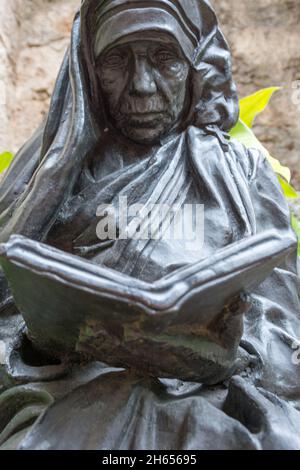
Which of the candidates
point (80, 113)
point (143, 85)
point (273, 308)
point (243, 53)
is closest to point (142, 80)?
point (143, 85)

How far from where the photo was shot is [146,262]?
1.02 m

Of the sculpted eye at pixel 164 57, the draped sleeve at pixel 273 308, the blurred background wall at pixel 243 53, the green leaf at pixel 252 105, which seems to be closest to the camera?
the draped sleeve at pixel 273 308

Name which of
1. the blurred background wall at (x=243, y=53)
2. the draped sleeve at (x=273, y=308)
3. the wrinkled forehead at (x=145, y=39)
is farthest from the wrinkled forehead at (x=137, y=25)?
the blurred background wall at (x=243, y=53)

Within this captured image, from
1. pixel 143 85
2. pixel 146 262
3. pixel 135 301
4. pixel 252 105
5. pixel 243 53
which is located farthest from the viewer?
pixel 243 53

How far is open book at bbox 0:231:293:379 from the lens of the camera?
0.80 meters

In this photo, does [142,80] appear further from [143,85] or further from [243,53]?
[243,53]

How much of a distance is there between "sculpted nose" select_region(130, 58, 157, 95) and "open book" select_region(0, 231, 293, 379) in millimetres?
369

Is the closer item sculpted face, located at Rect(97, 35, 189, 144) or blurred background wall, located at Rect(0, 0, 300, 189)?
sculpted face, located at Rect(97, 35, 189, 144)

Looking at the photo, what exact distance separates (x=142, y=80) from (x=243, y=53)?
1625mm

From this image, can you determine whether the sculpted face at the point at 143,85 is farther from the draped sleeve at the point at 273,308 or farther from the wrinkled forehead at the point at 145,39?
the draped sleeve at the point at 273,308

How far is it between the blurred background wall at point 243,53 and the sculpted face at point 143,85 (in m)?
1.44

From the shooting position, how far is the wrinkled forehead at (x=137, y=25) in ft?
3.66

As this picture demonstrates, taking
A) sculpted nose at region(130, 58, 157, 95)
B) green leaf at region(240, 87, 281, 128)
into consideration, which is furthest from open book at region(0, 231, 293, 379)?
green leaf at region(240, 87, 281, 128)

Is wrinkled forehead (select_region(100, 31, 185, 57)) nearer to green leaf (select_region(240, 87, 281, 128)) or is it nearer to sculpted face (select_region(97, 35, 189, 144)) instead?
sculpted face (select_region(97, 35, 189, 144))
